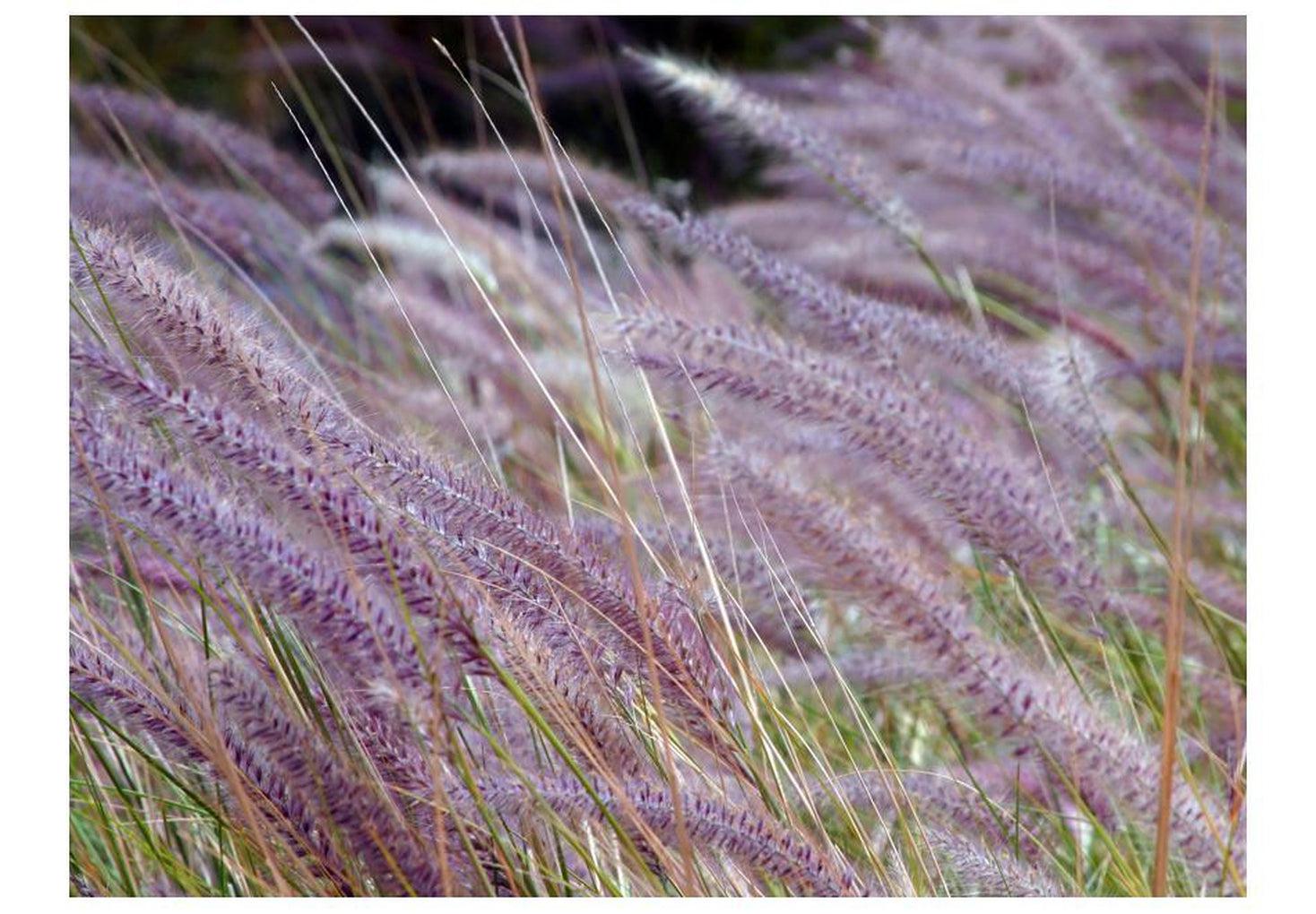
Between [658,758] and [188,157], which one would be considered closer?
[658,758]

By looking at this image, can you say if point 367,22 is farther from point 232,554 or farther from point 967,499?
point 232,554

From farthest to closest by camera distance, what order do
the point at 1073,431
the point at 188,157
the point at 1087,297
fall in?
Answer: the point at 188,157 → the point at 1087,297 → the point at 1073,431

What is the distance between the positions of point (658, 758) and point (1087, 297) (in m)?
1.40

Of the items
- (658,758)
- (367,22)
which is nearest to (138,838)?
(658,758)

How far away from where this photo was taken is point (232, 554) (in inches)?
30.1

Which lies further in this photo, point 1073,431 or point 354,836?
point 1073,431

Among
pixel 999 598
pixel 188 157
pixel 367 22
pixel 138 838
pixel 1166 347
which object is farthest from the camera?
pixel 367 22

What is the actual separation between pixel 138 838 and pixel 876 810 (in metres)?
0.59

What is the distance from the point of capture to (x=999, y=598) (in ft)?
4.69

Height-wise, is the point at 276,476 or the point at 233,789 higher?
the point at 276,476

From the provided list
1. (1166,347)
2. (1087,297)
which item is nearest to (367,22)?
(1087,297)

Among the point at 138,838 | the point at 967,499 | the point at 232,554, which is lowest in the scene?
the point at 138,838

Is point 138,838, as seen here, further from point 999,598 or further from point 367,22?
point 367,22
